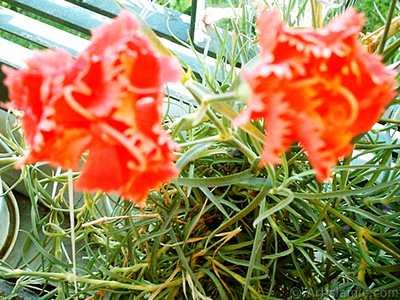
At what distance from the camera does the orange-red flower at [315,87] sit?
183 millimetres

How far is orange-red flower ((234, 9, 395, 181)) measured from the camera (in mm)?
183

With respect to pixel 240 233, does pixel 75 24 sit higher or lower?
higher

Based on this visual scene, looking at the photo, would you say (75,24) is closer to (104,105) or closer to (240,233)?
(240,233)

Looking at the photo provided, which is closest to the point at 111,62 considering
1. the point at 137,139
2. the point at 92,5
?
the point at 137,139

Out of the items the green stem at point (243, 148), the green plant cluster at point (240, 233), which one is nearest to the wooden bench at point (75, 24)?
the green plant cluster at point (240, 233)

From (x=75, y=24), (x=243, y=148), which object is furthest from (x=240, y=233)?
(x=75, y=24)

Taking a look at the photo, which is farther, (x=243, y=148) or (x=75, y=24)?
(x=75, y=24)

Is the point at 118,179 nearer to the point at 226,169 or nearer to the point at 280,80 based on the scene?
the point at 280,80

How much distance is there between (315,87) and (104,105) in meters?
0.08

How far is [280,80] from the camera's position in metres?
0.19

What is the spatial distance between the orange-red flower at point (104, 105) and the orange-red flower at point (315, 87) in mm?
39

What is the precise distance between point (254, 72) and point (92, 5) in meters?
0.67

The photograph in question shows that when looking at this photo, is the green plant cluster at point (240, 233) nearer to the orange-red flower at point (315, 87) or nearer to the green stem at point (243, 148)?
the green stem at point (243, 148)

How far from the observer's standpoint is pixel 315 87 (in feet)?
0.61
